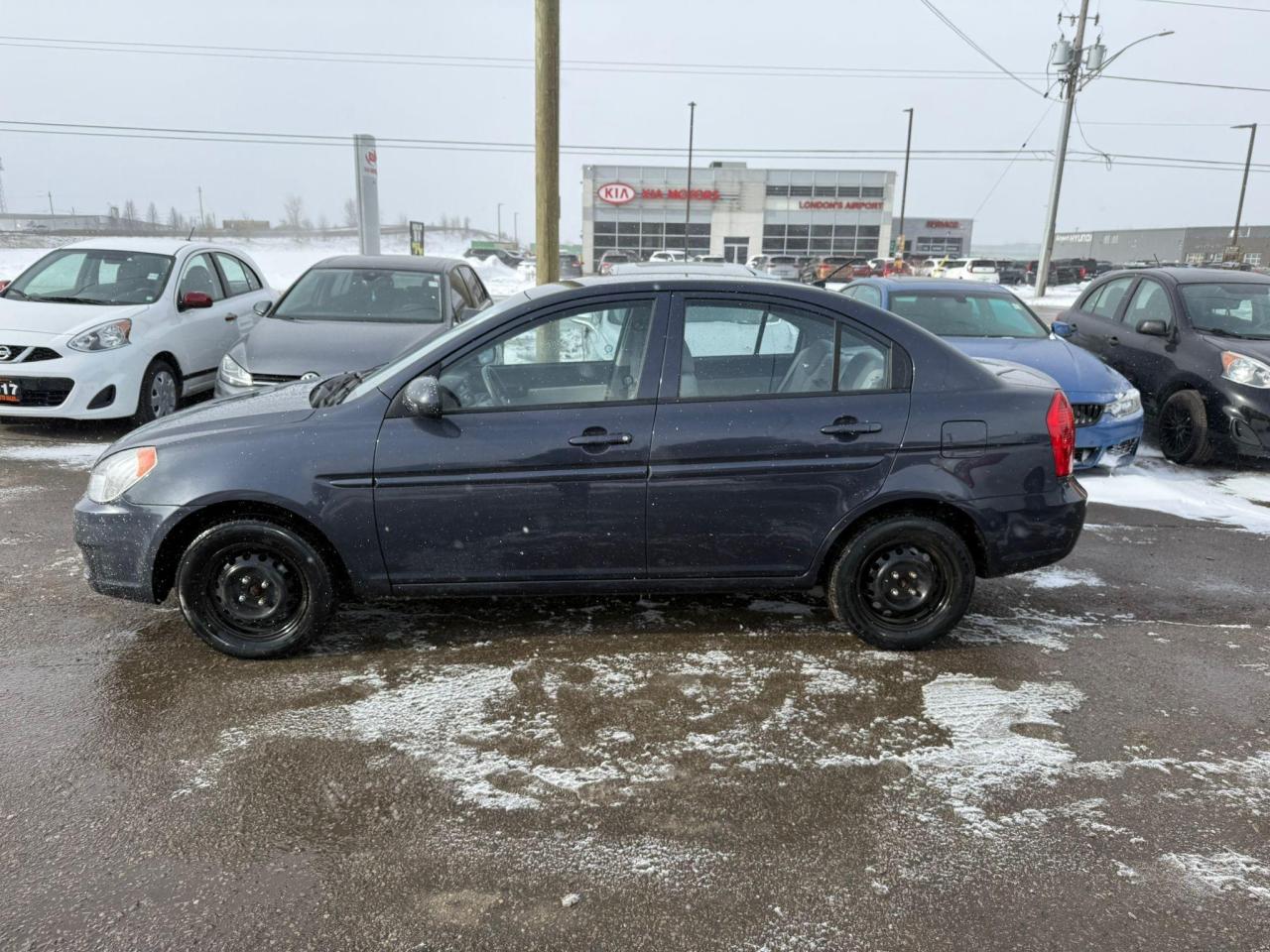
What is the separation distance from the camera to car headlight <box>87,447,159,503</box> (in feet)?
11.9

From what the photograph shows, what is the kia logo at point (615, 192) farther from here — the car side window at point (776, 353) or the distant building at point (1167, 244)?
the car side window at point (776, 353)

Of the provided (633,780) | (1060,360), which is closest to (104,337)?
(633,780)

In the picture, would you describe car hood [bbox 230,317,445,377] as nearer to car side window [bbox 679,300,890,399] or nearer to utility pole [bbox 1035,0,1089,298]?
car side window [bbox 679,300,890,399]

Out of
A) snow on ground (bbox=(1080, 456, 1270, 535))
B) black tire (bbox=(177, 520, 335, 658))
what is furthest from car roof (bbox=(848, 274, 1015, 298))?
black tire (bbox=(177, 520, 335, 658))

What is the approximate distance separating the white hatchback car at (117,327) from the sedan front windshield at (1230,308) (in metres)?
9.34

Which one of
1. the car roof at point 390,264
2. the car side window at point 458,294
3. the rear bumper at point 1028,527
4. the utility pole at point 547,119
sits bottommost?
the rear bumper at point 1028,527

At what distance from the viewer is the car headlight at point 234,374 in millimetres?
6863

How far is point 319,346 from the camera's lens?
6.98m

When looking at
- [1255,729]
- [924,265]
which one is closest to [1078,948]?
[1255,729]

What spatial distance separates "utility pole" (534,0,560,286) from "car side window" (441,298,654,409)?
14.9 feet

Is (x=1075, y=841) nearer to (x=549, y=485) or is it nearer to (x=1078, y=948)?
(x=1078, y=948)

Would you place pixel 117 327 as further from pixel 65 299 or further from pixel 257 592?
pixel 257 592

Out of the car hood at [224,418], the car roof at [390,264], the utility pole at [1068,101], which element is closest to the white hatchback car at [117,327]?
the car roof at [390,264]

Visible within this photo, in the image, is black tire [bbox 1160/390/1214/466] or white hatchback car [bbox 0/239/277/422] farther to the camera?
black tire [bbox 1160/390/1214/466]
